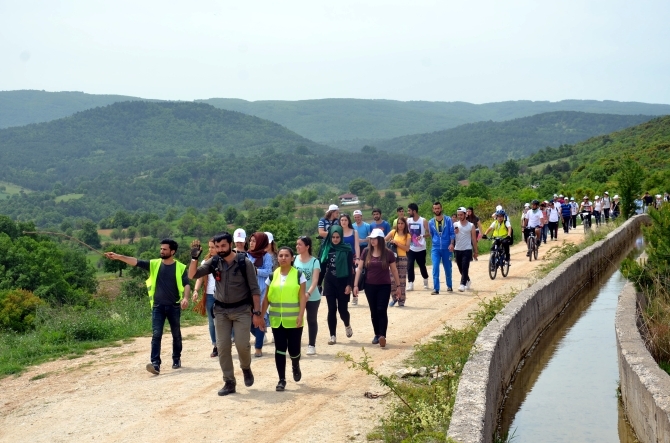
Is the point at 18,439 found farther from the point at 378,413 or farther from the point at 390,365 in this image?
the point at 390,365

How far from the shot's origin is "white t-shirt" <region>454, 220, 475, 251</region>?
620 inches

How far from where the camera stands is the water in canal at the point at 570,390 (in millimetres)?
8523

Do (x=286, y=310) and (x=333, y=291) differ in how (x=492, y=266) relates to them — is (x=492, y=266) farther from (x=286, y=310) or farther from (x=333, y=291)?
(x=286, y=310)

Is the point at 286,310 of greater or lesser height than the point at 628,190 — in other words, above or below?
below

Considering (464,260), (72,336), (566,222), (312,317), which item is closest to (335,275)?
(312,317)

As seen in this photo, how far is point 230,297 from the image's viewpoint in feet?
27.7

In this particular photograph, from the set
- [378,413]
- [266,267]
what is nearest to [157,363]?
[266,267]

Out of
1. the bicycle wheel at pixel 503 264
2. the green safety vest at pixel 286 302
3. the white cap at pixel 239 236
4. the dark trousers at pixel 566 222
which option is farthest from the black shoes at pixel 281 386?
the dark trousers at pixel 566 222

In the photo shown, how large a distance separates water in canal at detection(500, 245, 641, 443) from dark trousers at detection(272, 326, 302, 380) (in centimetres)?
219

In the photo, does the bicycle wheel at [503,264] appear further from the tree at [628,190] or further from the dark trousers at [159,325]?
the tree at [628,190]

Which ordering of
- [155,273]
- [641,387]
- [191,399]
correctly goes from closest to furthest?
[641,387]
[191,399]
[155,273]

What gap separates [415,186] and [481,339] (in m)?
152

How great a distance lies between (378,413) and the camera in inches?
302

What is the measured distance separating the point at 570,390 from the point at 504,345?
1.21 m
